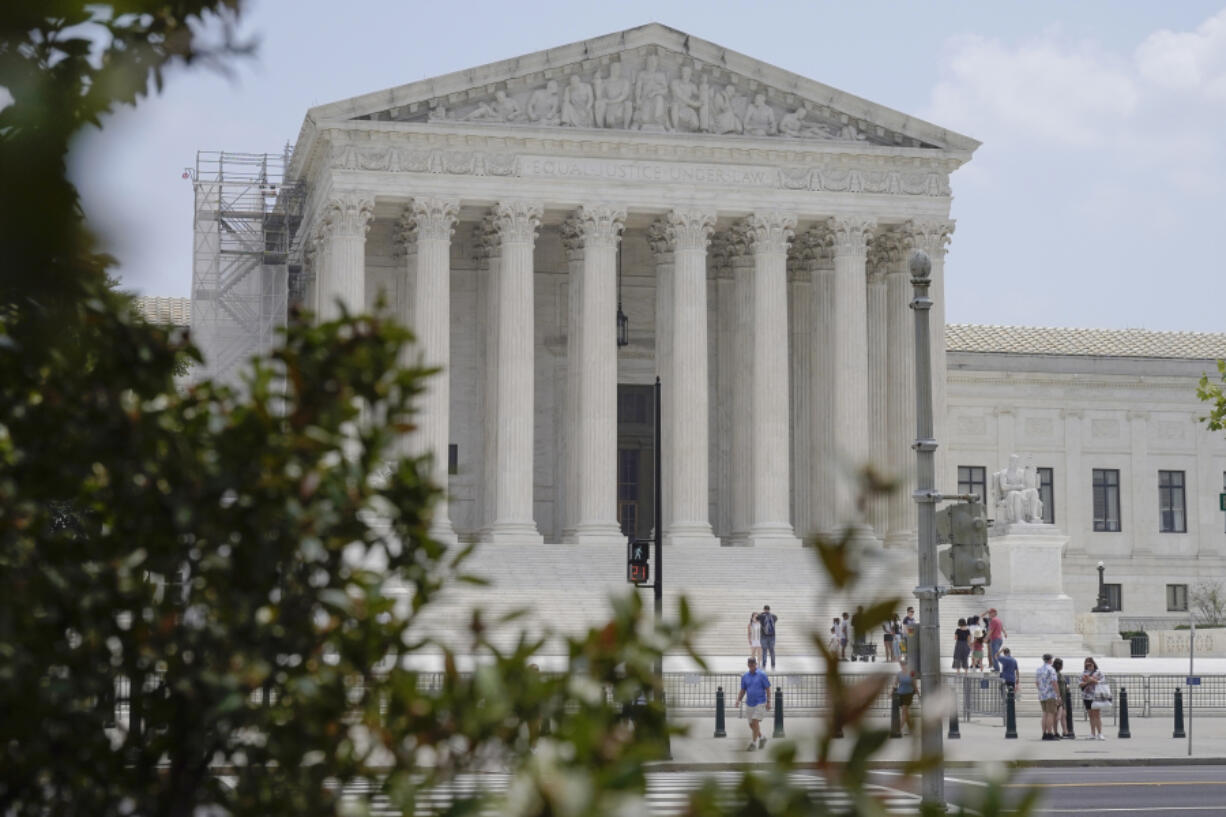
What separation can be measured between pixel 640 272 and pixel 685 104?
777 cm

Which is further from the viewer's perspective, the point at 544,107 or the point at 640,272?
the point at 640,272

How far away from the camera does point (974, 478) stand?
70188mm

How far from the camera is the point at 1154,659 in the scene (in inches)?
2012

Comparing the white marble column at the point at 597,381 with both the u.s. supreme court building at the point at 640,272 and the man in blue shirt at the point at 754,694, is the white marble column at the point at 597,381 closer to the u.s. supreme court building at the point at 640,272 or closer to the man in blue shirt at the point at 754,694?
the u.s. supreme court building at the point at 640,272

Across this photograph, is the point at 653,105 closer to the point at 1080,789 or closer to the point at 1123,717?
the point at 1123,717

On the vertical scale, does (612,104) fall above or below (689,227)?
above

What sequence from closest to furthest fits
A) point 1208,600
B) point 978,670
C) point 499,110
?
point 978,670 < point 499,110 < point 1208,600

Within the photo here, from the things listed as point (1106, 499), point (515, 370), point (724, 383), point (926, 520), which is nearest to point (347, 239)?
point (515, 370)

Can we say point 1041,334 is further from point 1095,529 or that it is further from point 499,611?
point 499,611

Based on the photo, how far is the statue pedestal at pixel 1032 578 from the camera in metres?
52.0

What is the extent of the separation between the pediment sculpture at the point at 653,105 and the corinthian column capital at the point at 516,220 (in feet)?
8.33

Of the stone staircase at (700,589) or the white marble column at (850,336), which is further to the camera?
the white marble column at (850,336)

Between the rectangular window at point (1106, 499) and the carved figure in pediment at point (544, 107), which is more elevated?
the carved figure in pediment at point (544, 107)

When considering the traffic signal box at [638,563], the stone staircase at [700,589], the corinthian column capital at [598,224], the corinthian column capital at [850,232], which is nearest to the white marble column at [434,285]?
the stone staircase at [700,589]
